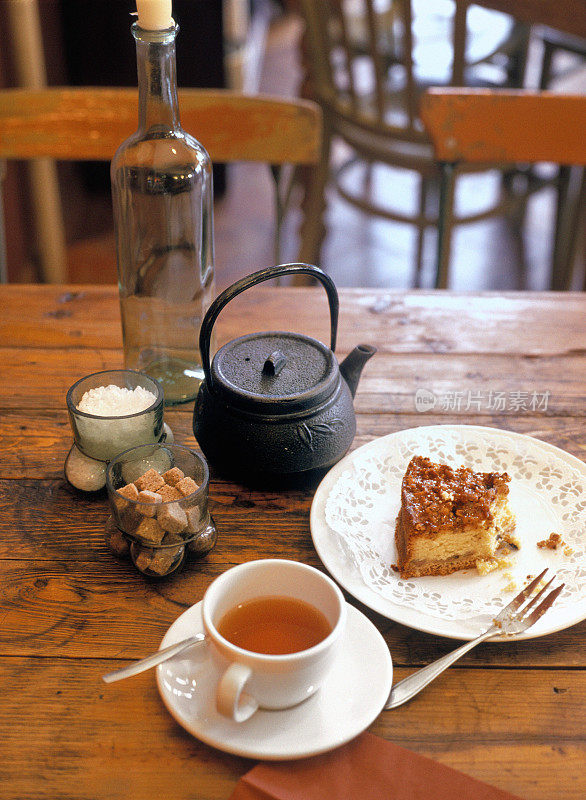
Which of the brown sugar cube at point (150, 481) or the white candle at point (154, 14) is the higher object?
the white candle at point (154, 14)

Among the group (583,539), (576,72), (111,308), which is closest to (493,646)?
(583,539)

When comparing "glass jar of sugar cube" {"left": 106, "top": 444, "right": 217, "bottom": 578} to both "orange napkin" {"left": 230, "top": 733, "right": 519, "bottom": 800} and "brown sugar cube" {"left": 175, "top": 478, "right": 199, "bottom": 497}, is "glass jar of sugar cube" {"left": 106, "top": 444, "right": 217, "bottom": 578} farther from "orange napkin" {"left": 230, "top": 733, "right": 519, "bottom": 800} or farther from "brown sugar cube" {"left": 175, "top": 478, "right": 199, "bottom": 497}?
"orange napkin" {"left": 230, "top": 733, "right": 519, "bottom": 800}

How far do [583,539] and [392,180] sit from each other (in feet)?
10.7

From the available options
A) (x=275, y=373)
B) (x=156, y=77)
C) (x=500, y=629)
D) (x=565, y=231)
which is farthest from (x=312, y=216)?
(x=500, y=629)

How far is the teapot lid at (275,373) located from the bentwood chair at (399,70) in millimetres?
1382

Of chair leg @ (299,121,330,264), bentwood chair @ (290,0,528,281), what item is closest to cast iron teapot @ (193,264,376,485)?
chair leg @ (299,121,330,264)

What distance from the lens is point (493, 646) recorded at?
0.73 m

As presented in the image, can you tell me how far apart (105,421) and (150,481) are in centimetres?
11

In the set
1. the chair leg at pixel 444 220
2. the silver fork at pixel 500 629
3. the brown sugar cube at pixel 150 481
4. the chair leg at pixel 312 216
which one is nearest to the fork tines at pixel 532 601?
the silver fork at pixel 500 629

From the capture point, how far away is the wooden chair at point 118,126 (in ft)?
5.20

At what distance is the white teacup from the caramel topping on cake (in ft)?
0.53

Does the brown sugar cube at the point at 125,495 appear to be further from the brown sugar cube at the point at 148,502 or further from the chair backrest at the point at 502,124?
the chair backrest at the point at 502,124

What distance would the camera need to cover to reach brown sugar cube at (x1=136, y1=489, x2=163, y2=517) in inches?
29.5

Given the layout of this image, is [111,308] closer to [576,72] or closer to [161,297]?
[161,297]
